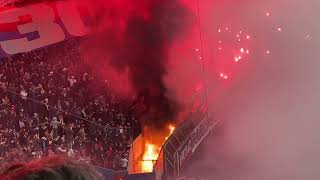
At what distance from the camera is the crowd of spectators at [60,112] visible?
837 cm

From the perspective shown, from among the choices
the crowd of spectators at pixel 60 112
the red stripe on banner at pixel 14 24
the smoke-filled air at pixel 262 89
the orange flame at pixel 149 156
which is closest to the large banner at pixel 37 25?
the red stripe on banner at pixel 14 24

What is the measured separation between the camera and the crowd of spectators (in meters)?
8.37

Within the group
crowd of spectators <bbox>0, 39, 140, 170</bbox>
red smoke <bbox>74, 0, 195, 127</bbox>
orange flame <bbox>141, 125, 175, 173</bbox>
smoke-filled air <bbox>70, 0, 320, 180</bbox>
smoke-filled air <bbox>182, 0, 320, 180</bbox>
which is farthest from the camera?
red smoke <bbox>74, 0, 195, 127</bbox>

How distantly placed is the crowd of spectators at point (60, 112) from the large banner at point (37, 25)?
21 centimetres

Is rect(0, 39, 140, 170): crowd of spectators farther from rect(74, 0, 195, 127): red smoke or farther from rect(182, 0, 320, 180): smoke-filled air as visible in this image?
rect(182, 0, 320, 180): smoke-filled air

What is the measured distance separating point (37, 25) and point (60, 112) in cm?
272

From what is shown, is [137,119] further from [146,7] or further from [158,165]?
[146,7]

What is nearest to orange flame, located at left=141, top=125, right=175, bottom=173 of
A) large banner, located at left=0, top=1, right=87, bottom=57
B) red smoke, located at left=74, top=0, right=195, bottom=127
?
red smoke, located at left=74, top=0, right=195, bottom=127

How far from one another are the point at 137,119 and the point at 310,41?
686 cm

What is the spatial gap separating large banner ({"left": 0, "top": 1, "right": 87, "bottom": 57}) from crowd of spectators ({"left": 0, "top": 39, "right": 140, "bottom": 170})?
0.21 meters

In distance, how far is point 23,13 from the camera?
11.2 m

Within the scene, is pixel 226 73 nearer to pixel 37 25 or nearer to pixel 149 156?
pixel 149 156

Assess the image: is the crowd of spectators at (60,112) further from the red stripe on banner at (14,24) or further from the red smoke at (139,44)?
the red smoke at (139,44)

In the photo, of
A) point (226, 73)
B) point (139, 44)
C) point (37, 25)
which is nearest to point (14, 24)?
point (37, 25)
